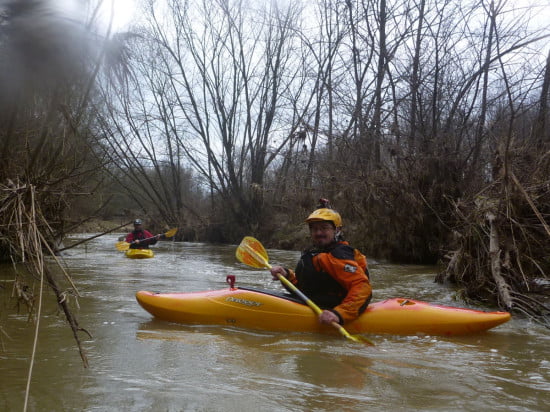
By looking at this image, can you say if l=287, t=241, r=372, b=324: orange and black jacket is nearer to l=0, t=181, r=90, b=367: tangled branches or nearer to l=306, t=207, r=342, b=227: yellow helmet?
l=306, t=207, r=342, b=227: yellow helmet

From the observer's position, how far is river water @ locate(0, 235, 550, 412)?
2391 millimetres

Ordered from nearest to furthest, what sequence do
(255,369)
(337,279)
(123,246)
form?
(255,369) → (337,279) → (123,246)

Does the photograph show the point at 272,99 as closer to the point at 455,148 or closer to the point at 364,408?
the point at 455,148

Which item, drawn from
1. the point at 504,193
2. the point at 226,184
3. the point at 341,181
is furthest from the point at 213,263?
the point at 226,184

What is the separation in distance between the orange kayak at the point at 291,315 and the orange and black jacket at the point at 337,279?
0.17 metres

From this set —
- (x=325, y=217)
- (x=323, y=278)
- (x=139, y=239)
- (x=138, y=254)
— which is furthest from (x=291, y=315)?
(x=139, y=239)

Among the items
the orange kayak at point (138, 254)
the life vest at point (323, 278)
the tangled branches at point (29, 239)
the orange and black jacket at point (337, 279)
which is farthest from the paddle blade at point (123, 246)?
the tangled branches at point (29, 239)

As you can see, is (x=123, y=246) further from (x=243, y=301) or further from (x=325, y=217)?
(x=325, y=217)

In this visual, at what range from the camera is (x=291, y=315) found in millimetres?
4055

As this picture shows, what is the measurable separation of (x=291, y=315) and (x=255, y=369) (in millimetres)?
1125

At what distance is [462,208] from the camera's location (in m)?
6.55

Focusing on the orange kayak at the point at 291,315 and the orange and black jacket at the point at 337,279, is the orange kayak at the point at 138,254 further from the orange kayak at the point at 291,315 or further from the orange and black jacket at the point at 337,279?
the orange and black jacket at the point at 337,279

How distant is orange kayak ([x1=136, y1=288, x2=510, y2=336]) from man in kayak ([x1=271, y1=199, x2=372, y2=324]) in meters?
0.18

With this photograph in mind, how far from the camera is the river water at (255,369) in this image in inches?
94.1
